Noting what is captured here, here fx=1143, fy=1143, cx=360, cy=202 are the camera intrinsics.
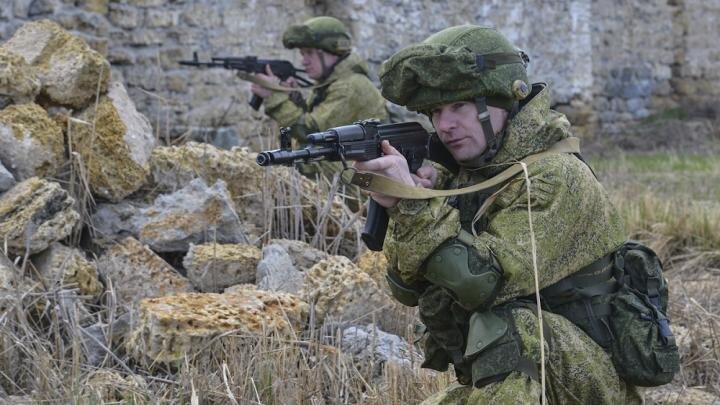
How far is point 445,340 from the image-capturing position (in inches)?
125

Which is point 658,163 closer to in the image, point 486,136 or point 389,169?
point 486,136

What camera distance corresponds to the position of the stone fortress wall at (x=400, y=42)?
8102mm

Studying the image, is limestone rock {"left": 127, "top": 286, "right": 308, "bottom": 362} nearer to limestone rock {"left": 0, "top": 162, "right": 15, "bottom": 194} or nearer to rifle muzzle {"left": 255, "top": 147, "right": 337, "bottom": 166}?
limestone rock {"left": 0, "top": 162, "right": 15, "bottom": 194}

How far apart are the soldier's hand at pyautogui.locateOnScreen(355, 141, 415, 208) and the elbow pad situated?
0.18 m

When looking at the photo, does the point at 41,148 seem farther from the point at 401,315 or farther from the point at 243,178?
the point at 401,315

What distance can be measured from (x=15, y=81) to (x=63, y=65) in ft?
1.02

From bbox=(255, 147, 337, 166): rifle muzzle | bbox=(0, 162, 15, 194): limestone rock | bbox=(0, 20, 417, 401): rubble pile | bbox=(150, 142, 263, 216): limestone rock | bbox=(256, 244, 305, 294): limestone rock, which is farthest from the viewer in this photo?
bbox=(150, 142, 263, 216): limestone rock

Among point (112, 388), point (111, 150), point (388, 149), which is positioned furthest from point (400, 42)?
point (388, 149)

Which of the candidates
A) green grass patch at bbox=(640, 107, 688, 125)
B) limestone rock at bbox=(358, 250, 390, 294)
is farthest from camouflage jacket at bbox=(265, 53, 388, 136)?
green grass patch at bbox=(640, 107, 688, 125)

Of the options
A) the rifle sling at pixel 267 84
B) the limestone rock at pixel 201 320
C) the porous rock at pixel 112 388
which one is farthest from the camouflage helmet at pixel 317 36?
the porous rock at pixel 112 388

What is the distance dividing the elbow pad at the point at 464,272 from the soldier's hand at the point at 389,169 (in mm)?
178

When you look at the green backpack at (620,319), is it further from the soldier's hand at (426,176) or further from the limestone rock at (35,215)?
the limestone rock at (35,215)

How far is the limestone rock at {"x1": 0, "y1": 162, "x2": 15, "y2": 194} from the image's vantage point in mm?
4973

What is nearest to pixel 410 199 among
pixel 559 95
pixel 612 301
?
pixel 612 301
